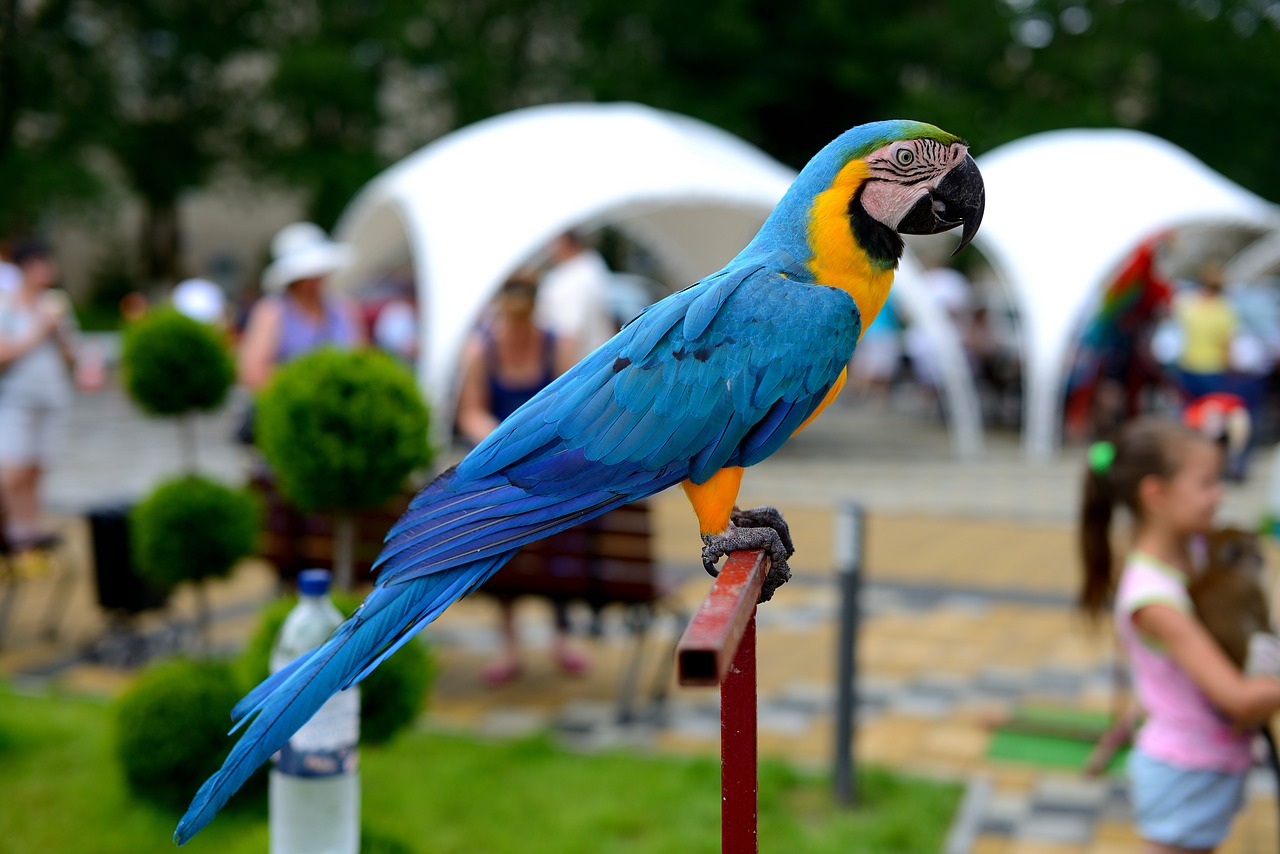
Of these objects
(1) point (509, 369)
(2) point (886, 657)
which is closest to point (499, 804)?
(1) point (509, 369)

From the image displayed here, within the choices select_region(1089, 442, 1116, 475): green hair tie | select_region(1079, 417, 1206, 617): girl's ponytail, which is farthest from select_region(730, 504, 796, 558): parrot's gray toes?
select_region(1089, 442, 1116, 475): green hair tie

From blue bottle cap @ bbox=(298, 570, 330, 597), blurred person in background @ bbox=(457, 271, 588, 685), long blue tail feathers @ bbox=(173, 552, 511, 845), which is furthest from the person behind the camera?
blurred person in background @ bbox=(457, 271, 588, 685)

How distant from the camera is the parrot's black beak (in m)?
1.29

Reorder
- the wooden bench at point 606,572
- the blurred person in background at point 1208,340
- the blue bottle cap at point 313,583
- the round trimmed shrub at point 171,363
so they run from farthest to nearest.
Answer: the blurred person in background at point 1208,340 < the wooden bench at point 606,572 < the round trimmed shrub at point 171,363 < the blue bottle cap at point 313,583

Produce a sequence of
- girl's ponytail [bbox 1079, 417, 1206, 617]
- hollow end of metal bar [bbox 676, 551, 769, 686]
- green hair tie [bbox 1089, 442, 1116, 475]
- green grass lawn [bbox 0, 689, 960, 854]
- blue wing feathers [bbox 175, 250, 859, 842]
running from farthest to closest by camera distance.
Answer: green grass lawn [bbox 0, 689, 960, 854], green hair tie [bbox 1089, 442, 1116, 475], girl's ponytail [bbox 1079, 417, 1206, 617], blue wing feathers [bbox 175, 250, 859, 842], hollow end of metal bar [bbox 676, 551, 769, 686]

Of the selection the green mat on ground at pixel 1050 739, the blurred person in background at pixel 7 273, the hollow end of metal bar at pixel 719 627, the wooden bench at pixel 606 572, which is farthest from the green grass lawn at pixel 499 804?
the blurred person in background at pixel 7 273

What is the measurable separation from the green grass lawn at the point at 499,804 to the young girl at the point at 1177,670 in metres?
0.95

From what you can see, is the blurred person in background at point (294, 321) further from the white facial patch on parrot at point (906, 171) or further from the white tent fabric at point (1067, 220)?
the white tent fabric at point (1067, 220)

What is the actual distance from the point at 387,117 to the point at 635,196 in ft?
52.1

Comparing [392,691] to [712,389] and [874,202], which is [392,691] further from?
[874,202]

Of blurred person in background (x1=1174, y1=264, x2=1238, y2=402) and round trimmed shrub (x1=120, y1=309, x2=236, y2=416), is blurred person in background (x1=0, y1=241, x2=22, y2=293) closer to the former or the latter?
round trimmed shrub (x1=120, y1=309, x2=236, y2=416)

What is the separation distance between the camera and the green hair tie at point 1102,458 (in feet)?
10.3

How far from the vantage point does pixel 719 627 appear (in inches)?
39.0

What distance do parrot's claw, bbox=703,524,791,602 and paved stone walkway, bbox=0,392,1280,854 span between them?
7.91ft
